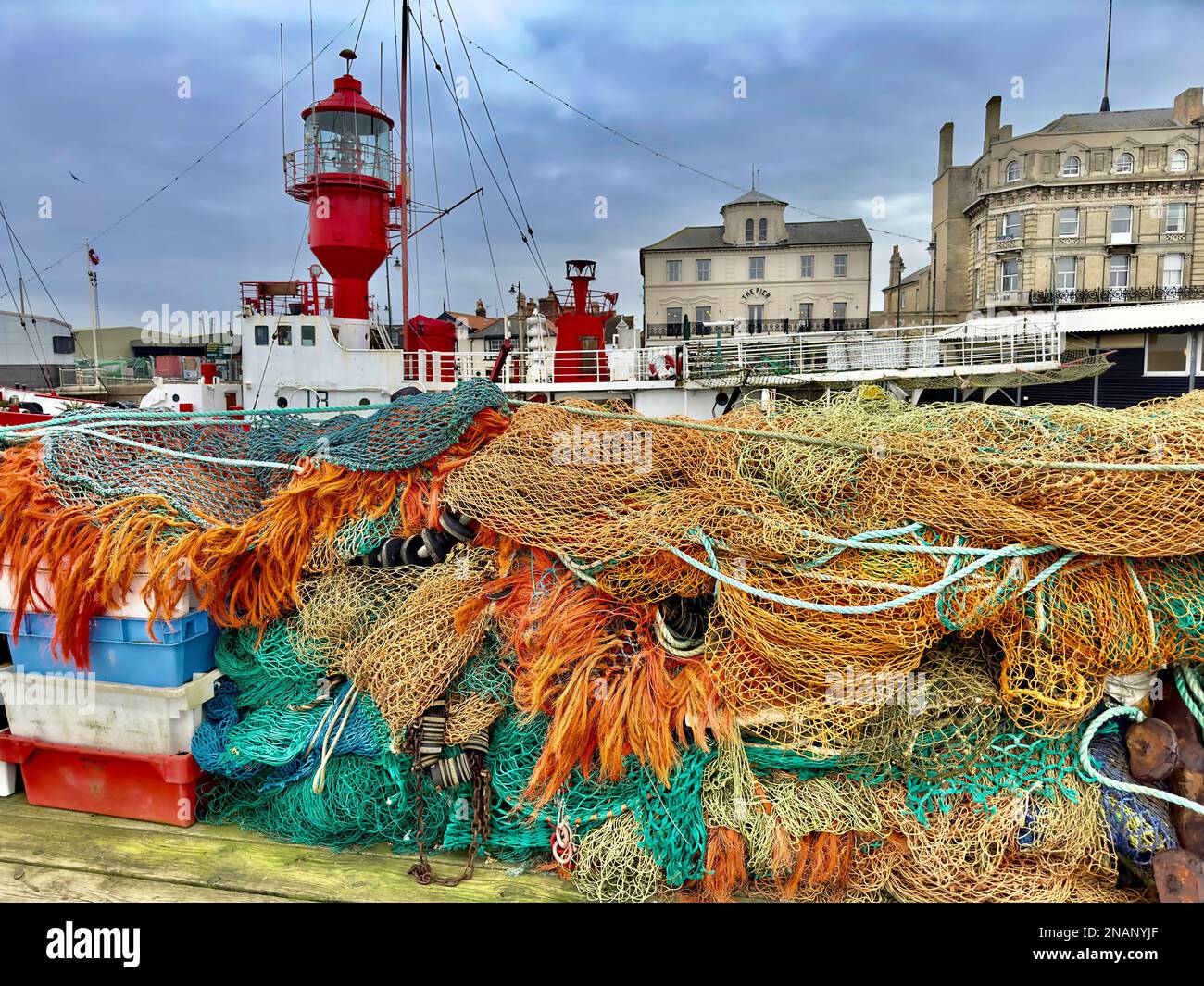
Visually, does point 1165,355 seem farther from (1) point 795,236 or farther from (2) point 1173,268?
(1) point 795,236

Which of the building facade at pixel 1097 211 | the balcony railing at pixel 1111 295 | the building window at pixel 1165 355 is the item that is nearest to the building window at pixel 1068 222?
the building facade at pixel 1097 211

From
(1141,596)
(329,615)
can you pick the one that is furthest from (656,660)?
(1141,596)

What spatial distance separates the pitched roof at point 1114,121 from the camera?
39.0 meters

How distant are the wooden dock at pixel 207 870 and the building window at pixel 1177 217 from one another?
50626 millimetres

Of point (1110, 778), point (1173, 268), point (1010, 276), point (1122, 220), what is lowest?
point (1110, 778)

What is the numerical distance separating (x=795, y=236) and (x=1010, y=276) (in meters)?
13.2

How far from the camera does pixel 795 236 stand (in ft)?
155

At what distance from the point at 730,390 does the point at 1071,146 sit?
120 feet

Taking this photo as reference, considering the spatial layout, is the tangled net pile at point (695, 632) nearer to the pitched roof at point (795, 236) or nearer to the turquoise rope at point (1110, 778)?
the turquoise rope at point (1110, 778)

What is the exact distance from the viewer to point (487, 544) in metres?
3.23

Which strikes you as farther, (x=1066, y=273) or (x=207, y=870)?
(x=1066, y=273)

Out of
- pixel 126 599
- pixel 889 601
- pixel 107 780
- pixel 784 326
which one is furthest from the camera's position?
pixel 784 326

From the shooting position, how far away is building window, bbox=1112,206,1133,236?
39219 millimetres

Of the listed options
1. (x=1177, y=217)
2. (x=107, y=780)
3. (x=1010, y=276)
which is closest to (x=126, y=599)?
(x=107, y=780)
